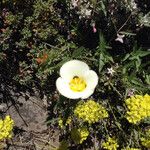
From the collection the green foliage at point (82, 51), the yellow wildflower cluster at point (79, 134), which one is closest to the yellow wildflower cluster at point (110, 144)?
the green foliage at point (82, 51)

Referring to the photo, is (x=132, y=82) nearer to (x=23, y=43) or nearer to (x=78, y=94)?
(x=78, y=94)

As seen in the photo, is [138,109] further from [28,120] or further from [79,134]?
[28,120]

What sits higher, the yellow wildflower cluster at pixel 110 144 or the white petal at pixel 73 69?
the white petal at pixel 73 69

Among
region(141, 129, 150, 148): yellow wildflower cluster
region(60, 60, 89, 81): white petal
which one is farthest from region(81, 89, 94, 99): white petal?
region(141, 129, 150, 148): yellow wildflower cluster

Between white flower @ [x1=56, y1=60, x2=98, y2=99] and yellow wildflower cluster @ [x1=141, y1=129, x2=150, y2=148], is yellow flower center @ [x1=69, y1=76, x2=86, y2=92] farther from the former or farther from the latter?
yellow wildflower cluster @ [x1=141, y1=129, x2=150, y2=148]

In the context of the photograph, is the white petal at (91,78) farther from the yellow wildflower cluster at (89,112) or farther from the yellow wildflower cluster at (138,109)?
the yellow wildflower cluster at (138,109)

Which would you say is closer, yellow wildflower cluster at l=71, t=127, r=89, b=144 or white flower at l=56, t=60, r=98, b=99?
white flower at l=56, t=60, r=98, b=99

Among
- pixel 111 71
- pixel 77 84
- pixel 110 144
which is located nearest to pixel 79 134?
pixel 110 144
